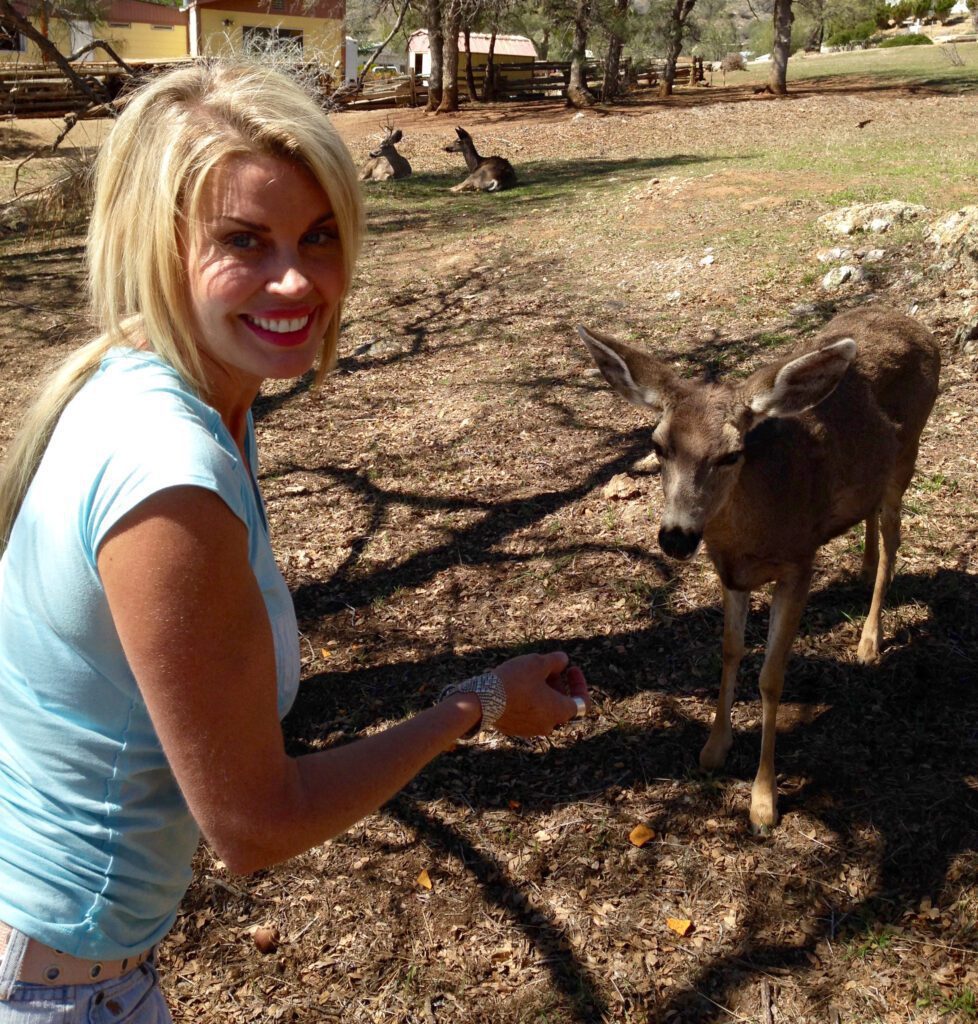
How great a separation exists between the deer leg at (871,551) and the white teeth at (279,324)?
407 cm

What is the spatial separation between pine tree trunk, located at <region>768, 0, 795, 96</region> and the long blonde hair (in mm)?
29015

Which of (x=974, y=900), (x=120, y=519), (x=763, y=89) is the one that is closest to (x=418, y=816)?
(x=974, y=900)

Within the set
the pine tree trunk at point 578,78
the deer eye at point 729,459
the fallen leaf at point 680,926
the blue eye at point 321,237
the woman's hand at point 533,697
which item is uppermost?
the pine tree trunk at point 578,78

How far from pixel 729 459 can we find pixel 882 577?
157cm

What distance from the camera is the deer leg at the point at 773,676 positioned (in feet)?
12.8

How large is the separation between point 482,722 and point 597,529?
4069mm

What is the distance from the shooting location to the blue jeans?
154 cm

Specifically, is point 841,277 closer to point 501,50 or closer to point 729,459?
point 729,459

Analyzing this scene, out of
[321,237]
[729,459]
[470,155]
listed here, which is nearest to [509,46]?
[470,155]

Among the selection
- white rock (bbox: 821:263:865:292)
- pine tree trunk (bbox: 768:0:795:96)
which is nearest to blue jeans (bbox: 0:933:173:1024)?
white rock (bbox: 821:263:865:292)

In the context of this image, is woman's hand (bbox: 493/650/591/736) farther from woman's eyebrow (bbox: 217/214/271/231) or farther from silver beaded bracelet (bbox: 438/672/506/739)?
woman's eyebrow (bbox: 217/214/271/231)

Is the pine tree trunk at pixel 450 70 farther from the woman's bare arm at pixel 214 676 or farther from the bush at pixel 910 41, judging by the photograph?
the bush at pixel 910 41

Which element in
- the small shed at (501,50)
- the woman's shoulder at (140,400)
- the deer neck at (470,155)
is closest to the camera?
the woman's shoulder at (140,400)

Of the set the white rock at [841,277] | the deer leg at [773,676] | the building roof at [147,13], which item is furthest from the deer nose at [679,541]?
the building roof at [147,13]
